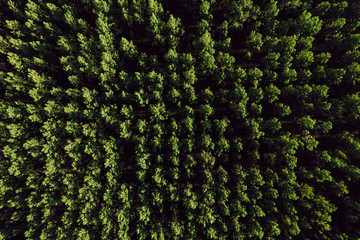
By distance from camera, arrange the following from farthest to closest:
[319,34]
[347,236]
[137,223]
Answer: [319,34] < [137,223] < [347,236]

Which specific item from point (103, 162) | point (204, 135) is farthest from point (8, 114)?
point (204, 135)

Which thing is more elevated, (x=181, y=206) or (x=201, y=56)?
(x=201, y=56)

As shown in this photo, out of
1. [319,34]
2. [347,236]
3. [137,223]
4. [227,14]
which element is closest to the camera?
[347,236]

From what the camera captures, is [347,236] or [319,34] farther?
[319,34]

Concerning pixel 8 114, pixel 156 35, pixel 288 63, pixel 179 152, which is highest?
pixel 156 35

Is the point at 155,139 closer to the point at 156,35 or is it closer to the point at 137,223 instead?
the point at 137,223

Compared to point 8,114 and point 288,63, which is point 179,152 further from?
point 8,114
